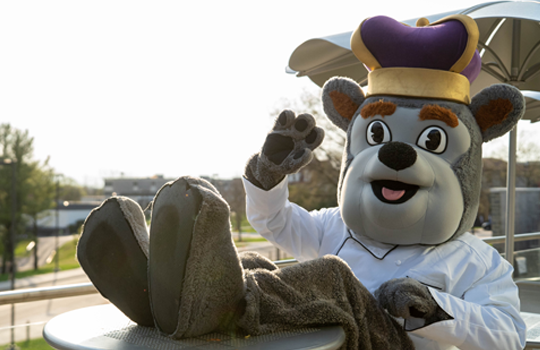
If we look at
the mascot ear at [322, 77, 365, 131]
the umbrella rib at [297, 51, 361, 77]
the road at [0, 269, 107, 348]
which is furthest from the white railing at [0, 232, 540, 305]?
the umbrella rib at [297, 51, 361, 77]

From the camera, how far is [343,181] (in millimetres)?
2354

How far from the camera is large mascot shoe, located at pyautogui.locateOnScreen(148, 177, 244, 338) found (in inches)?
47.2

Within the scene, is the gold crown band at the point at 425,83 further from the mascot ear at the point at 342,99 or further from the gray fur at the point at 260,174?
the gray fur at the point at 260,174

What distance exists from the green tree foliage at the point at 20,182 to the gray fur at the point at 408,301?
3076cm

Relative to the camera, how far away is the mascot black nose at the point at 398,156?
202cm

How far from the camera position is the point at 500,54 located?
406cm

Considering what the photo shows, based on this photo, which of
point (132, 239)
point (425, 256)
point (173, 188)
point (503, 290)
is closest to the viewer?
point (173, 188)

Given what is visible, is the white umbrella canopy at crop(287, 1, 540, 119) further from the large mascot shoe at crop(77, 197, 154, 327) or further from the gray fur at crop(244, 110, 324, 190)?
the large mascot shoe at crop(77, 197, 154, 327)

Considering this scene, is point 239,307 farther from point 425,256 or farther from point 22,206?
point 22,206

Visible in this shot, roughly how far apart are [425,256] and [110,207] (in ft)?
4.53

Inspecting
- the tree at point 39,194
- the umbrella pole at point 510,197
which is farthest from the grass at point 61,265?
the umbrella pole at point 510,197

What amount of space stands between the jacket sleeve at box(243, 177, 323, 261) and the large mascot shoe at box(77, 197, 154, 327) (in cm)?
107

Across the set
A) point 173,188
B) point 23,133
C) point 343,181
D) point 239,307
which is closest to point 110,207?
point 173,188

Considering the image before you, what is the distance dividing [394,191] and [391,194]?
0.02 metres
